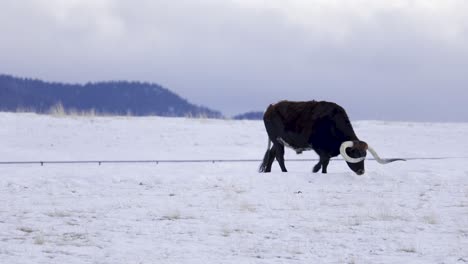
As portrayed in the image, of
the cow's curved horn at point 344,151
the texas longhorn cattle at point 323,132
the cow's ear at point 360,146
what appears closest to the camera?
the cow's curved horn at point 344,151

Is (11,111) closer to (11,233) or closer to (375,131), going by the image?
(375,131)

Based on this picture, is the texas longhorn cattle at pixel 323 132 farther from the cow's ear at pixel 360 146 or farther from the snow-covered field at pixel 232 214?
the snow-covered field at pixel 232 214

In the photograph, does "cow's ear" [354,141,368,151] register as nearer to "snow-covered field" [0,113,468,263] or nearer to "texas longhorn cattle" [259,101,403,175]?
"texas longhorn cattle" [259,101,403,175]

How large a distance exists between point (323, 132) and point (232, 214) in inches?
224

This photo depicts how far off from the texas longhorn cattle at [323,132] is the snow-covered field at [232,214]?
55 cm

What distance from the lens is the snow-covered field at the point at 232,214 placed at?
948cm

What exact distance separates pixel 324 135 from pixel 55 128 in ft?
60.5

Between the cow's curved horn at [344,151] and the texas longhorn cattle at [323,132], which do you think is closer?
the cow's curved horn at [344,151]

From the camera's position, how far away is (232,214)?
12422 millimetres

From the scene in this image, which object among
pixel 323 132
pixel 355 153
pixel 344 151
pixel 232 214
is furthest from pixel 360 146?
pixel 232 214

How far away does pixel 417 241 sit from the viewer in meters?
10.3

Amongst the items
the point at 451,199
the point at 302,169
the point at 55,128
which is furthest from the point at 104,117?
the point at 451,199

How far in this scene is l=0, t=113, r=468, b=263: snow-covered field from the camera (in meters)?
9.48

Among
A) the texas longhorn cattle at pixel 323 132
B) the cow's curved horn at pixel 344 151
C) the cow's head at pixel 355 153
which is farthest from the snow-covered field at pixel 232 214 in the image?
the texas longhorn cattle at pixel 323 132
